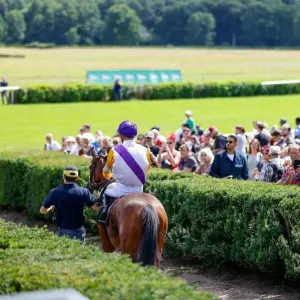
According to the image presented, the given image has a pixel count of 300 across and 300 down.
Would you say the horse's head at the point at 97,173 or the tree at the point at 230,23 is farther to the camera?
the tree at the point at 230,23

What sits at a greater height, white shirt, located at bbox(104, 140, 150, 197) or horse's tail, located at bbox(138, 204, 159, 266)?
white shirt, located at bbox(104, 140, 150, 197)

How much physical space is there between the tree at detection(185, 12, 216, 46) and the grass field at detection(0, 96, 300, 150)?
96366mm

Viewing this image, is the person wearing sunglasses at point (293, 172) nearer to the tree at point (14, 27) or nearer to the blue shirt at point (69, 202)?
the blue shirt at point (69, 202)

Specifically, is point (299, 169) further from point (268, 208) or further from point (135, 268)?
point (135, 268)

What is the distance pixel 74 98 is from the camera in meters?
41.8

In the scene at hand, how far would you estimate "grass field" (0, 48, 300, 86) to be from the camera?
62.4 m

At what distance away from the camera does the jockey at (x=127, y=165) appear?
8680mm

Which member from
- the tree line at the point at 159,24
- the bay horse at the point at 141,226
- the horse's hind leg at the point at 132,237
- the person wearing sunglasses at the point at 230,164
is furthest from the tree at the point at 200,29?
the horse's hind leg at the point at 132,237

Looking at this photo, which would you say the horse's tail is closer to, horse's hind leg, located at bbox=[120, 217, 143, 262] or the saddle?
horse's hind leg, located at bbox=[120, 217, 143, 262]

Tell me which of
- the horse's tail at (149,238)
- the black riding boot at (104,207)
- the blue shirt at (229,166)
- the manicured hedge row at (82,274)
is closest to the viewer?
the manicured hedge row at (82,274)

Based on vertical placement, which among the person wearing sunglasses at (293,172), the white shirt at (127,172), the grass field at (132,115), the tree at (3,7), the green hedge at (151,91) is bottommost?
the grass field at (132,115)

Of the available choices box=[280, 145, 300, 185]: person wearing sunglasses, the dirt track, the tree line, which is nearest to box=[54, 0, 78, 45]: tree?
the tree line

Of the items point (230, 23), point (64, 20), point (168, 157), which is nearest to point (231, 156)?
point (168, 157)

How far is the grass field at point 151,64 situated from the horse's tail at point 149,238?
159 ft
